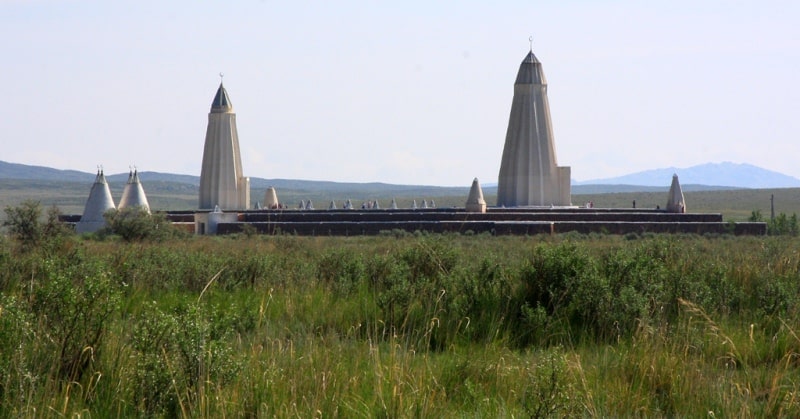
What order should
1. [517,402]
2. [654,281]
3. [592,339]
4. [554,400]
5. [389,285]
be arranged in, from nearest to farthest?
1. [554,400]
2. [517,402]
3. [592,339]
4. [654,281]
5. [389,285]

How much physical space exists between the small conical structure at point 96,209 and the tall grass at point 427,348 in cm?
2796

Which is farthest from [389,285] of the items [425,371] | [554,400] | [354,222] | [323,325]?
[354,222]

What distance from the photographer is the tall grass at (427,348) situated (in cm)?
546

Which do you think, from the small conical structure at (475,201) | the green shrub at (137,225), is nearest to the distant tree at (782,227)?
the small conical structure at (475,201)

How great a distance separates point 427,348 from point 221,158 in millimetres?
41060

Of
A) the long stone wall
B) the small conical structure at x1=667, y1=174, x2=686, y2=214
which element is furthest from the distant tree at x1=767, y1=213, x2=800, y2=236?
the small conical structure at x1=667, y1=174, x2=686, y2=214

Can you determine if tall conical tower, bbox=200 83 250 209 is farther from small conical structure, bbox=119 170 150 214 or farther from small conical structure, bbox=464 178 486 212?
small conical structure, bbox=464 178 486 212

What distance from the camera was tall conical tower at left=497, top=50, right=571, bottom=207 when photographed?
142ft

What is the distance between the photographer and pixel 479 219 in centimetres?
3694

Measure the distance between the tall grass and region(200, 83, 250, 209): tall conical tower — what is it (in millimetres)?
37121

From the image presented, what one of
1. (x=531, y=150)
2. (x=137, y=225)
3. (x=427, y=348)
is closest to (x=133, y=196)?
(x=137, y=225)

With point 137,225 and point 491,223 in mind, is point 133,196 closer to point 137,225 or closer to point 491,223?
point 137,225

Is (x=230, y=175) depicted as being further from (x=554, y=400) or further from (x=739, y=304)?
(x=554, y=400)

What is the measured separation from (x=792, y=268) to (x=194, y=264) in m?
6.33
